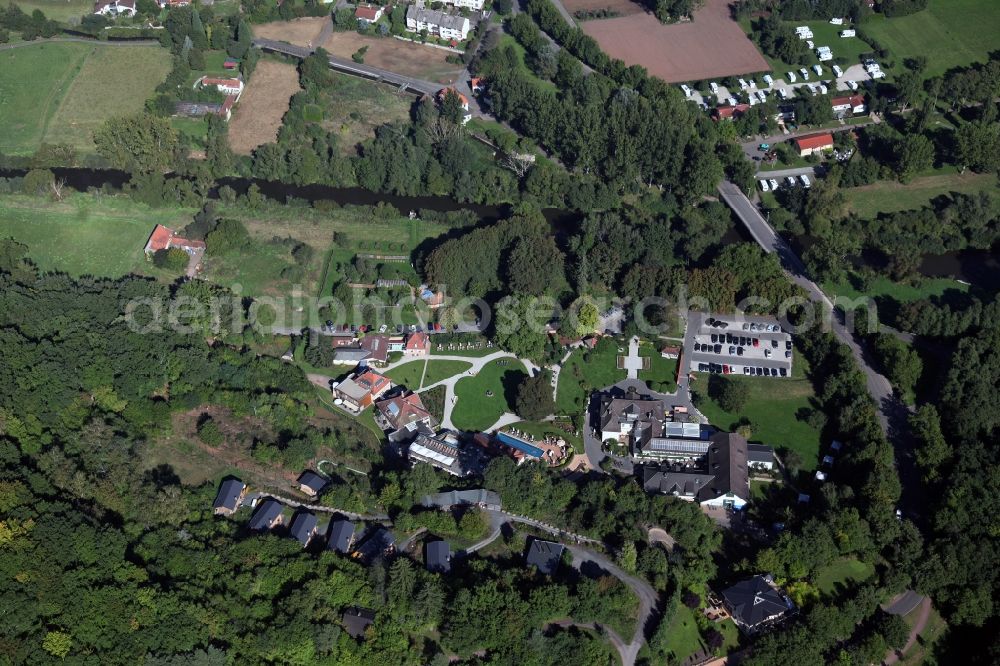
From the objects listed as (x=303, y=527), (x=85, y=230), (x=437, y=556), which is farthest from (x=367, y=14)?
(x=437, y=556)

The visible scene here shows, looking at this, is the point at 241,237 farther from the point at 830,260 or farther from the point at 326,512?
the point at 830,260

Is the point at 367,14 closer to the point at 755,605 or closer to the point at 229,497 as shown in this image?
the point at 229,497

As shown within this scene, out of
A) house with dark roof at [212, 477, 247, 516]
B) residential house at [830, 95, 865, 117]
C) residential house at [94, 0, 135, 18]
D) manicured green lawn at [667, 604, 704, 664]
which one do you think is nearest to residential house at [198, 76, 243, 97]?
residential house at [94, 0, 135, 18]

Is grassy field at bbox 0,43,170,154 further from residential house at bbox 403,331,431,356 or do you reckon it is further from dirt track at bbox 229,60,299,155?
residential house at bbox 403,331,431,356

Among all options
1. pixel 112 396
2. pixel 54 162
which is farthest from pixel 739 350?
pixel 54 162

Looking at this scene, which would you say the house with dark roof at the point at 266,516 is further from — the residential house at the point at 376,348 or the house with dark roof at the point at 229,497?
the residential house at the point at 376,348
